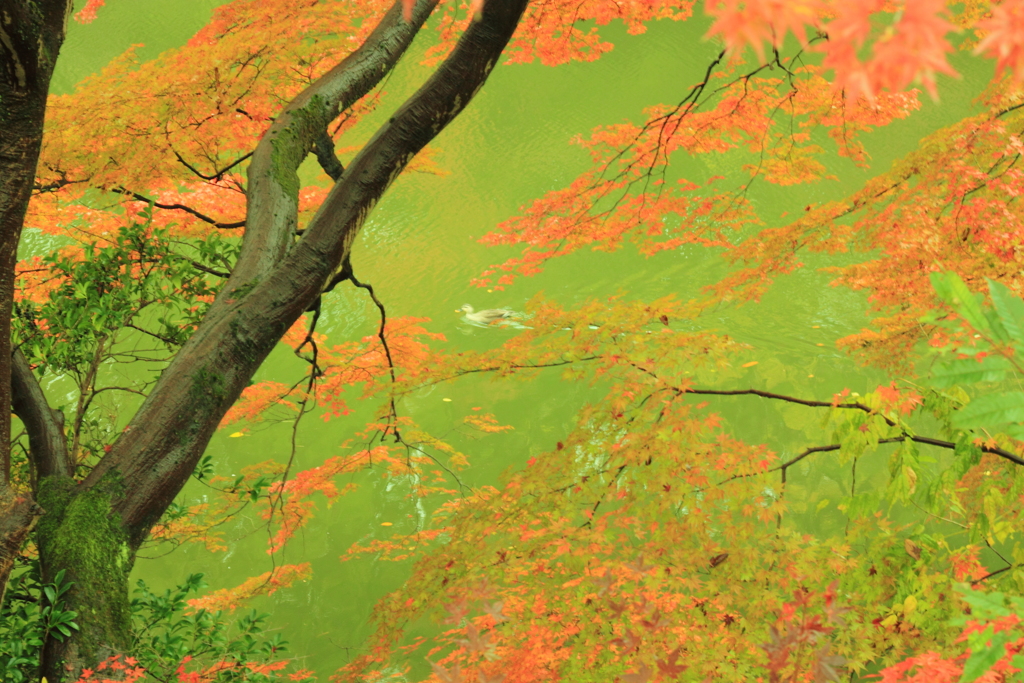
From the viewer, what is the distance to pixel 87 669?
→ 6.11 ft

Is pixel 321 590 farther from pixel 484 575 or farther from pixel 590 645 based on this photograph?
pixel 590 645

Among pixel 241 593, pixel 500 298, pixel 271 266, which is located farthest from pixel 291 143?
pixel 500 298

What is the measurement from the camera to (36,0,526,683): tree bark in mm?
1949

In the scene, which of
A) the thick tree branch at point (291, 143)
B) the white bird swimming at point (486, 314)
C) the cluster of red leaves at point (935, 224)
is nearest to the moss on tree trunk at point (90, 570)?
the thick tree branch at point (291, 143)

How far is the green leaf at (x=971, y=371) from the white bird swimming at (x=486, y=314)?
6659mm

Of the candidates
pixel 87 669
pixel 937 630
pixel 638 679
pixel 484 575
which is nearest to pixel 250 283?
pixel 87 669

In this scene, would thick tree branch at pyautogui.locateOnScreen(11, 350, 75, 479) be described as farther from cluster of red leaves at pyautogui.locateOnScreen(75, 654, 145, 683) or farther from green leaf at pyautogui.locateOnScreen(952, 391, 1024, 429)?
green leaf at pyautogui.locateOnScreen(952, 391, 1024, 429)

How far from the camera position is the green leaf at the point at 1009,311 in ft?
2.60

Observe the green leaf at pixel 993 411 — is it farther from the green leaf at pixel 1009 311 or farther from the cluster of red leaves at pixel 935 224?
the cluster of red leaves at pixel 935 224

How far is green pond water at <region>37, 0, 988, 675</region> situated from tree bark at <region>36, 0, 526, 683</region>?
2209 millimetres

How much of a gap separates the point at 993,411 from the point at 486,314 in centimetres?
685

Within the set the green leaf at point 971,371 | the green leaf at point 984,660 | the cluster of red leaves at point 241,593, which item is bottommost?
the green leaf at point 984,660

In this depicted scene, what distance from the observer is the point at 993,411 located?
0.75 meters

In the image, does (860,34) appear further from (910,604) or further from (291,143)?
(910,604)
